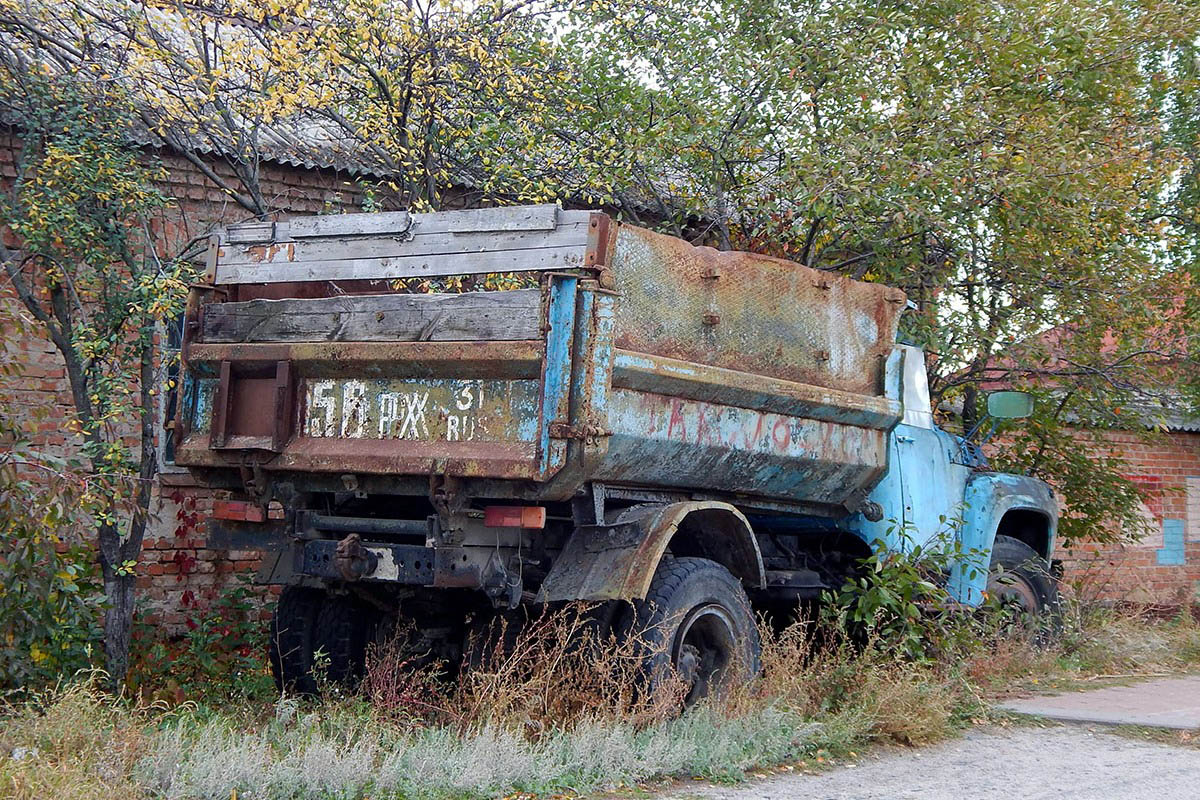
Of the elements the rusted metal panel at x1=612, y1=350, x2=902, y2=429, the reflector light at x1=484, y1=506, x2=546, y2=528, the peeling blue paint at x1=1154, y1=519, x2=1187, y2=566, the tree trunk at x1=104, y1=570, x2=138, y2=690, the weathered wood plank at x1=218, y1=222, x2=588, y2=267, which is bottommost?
the tree trunk at x1=104, y1=570, x2=138, y2=690

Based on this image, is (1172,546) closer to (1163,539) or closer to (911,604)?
(1163,539)

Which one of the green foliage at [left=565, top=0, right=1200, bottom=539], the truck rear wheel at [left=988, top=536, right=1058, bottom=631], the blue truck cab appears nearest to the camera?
the blue truck cab

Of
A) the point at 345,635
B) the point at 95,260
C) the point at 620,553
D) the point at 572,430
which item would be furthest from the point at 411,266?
the point at 95,260

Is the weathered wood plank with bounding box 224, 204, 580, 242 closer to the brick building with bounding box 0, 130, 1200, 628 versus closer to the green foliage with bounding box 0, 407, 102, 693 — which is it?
the green foliage with bounding box 0, 407, 102, 693

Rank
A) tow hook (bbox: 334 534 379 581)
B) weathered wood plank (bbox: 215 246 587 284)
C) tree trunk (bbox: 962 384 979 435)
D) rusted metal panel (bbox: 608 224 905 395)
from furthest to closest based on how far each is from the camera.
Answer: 1. tree trunk (bbox: 962 384 979 435)
2. rusted metal panel (bbox: 608 224 905 395)
3. tow hook (bbox: 334 534 379 581)
4. weathered wood plank (bbox: 215 246 587 284)

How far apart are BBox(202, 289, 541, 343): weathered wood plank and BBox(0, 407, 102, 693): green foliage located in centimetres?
108

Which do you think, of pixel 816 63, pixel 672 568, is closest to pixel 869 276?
pixel 816 63

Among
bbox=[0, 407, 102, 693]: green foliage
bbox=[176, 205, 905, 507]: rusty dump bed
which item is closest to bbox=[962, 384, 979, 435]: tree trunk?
bbox=[176, 205, 905, 507]: rusty dump bed

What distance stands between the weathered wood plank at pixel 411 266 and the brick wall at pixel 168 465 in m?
2.56

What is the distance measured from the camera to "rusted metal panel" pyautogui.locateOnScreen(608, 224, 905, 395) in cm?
577

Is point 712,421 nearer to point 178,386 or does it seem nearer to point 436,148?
point 178,386

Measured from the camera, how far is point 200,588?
29.6ft

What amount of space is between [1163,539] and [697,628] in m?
11.4

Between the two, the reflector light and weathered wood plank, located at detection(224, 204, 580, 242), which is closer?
the reflector light
